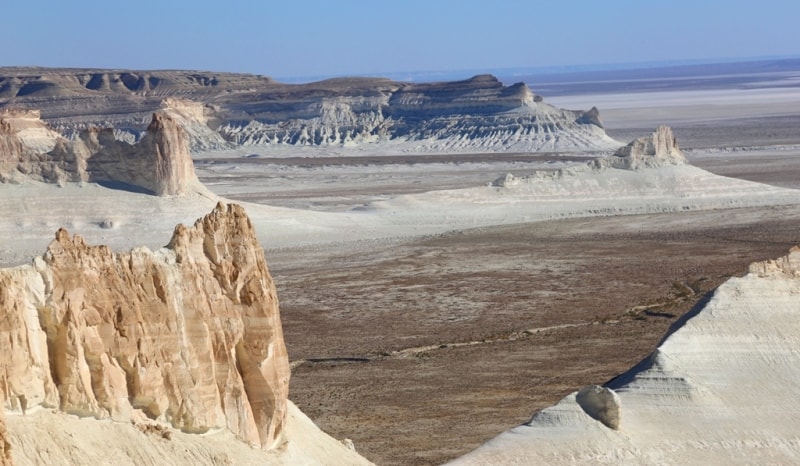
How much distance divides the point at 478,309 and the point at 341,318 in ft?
9.76

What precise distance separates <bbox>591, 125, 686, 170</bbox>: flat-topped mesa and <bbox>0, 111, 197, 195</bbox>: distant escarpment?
1796cm

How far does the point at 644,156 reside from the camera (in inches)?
2163

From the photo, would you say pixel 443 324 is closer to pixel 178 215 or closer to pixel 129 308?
pixel 178 215

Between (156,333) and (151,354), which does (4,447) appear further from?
(156,333)

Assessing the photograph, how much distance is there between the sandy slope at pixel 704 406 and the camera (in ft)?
53.0

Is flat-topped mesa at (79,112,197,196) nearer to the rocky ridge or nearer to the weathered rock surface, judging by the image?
the rocky ridge

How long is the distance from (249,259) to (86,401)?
2364 mm

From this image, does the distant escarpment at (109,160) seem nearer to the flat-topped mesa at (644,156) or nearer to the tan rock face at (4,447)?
the flat-topped mesa at (644,156)

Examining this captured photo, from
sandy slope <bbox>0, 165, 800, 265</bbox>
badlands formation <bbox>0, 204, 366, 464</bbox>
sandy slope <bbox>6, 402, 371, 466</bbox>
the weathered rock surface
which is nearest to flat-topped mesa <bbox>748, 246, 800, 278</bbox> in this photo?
Answer: the weathered rock surface

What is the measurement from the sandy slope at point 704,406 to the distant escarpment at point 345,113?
7245 centimetres

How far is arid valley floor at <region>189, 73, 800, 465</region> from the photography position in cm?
2188

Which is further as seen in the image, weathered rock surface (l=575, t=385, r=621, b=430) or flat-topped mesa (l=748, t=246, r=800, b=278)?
flat-topped mesa (l=748, t=246, r=800, b=278)

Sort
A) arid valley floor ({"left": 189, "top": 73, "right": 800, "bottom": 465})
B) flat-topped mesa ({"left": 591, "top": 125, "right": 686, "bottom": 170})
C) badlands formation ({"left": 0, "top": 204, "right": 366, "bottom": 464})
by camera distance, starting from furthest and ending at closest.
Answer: flat-topped mesa ({"left": 591, "top": 125, "right": 686, "bottom": 170}) → arid valley floor ({"left": 189, "top": 73, "right": 800, "bottom": 465}) → badlands formation ({"left": 0, "top": 204, "right": 366, "bottom": 464})

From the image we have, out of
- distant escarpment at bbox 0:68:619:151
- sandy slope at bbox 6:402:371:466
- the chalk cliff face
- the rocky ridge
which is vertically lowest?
distant escarpment at bbox 0:68:619:151
